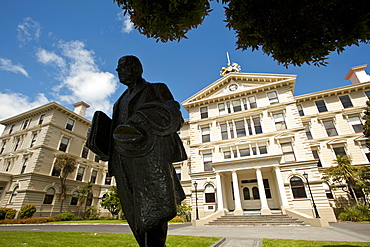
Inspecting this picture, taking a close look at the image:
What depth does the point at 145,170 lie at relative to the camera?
1.76 meters

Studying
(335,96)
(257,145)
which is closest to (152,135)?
(257,145)

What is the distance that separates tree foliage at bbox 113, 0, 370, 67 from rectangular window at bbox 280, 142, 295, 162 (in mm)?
19275

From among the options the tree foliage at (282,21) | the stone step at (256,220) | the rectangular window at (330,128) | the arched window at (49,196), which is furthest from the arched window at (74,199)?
the rectangular window at (330,128)

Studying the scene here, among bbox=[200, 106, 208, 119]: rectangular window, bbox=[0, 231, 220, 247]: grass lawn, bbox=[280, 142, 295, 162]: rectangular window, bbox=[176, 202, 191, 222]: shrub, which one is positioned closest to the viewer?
bbox=[0, 231, 220, 247]: grass lawn

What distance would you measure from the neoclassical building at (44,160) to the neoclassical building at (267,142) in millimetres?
17093

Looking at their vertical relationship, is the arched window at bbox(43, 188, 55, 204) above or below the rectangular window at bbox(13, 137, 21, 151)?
below

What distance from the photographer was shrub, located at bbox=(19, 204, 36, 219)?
21.4 metres

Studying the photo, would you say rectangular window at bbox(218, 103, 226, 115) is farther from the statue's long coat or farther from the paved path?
the statue's long coat

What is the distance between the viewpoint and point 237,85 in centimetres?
2688

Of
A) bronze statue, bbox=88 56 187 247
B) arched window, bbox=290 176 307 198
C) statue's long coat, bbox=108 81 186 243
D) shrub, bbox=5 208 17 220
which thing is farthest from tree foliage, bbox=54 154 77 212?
statue's long coat, bbox=108 81 186 243

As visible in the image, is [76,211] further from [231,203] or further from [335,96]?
[335,96]

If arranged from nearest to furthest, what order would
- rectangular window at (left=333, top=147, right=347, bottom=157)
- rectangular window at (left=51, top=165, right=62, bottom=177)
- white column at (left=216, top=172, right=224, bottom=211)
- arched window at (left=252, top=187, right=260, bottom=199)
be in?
white column at (left=216, top=172, right=224, bottom=211) → arched window at (left=252, top=187, right=260, bottom=199) → rectangular window at (left=333, top=147, right=347, bottom=157) → rectangular window at (left=51, top=165, right=62, bottom=177)

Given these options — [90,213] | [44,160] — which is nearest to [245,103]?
[90,213]

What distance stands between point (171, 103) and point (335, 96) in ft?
102
